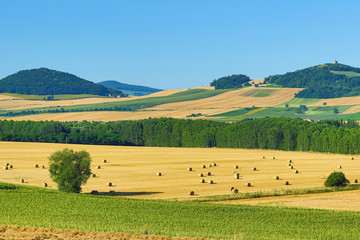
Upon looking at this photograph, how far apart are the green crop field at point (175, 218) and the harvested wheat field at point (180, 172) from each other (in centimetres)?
1508

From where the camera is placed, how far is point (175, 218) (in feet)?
158

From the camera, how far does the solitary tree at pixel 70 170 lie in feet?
235

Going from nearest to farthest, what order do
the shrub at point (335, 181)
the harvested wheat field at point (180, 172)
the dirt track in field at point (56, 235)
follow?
the dirt track in field at point (56, 235), the harvested wheat field at point (180, 172), the shrub at point (335, 181)

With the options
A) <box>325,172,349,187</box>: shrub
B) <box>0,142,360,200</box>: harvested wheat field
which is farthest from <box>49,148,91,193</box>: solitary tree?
<box>325,172,349,187</box>: shrub

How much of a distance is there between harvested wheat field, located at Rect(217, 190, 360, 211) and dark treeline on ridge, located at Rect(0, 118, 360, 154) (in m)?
82.7

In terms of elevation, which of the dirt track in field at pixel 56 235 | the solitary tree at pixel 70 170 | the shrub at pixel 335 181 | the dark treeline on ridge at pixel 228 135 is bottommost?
the dirt track in field at pixel 56 235

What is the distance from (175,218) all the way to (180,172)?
48724mm

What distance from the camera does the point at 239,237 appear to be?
3981 cm

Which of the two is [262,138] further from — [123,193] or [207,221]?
[207,221]

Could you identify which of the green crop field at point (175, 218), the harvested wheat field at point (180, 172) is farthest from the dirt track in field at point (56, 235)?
the harvested wheat field at point (180, 172)

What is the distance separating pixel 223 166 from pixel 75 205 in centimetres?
5559

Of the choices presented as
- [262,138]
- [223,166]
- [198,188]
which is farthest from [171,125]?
[198,188]

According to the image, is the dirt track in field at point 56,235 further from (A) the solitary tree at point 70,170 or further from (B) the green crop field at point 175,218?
(A) the solitary tree at point 70,170

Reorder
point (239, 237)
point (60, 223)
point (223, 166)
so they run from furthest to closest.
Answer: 1. point (223, 166)
2. point (60, 223)
3. point (239, 237)
